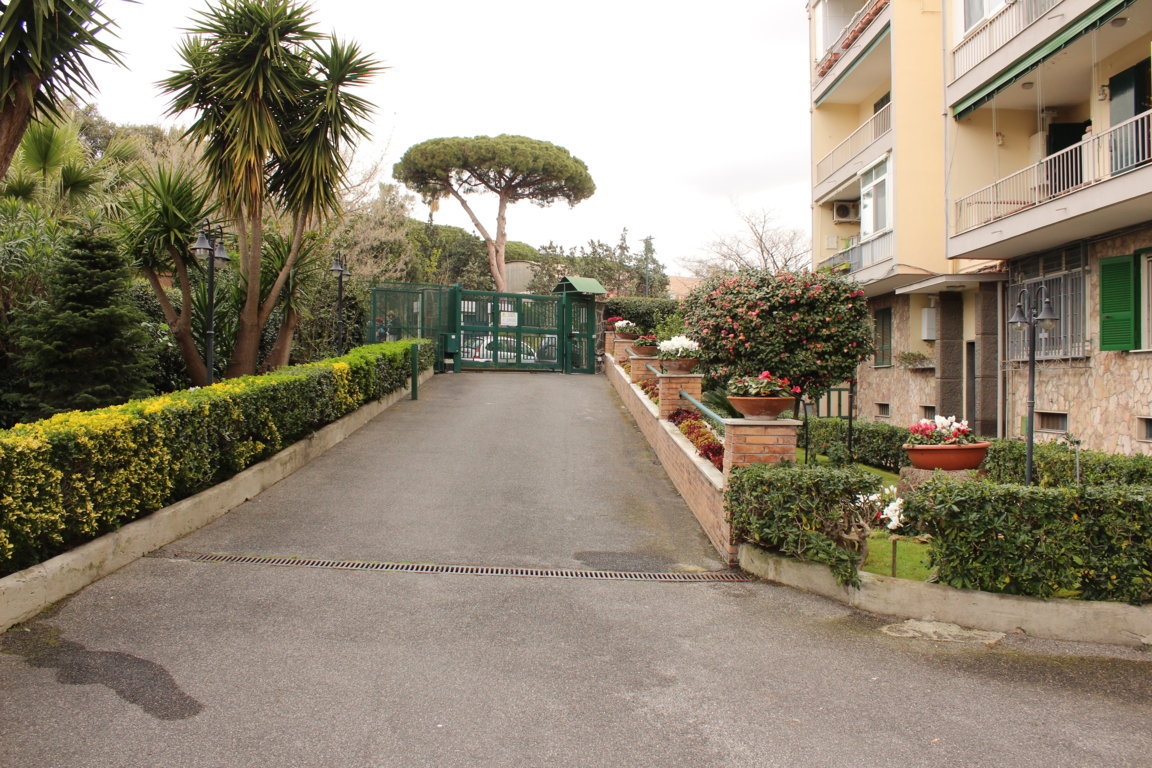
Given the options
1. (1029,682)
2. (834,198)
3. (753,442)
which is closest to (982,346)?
(834,198)

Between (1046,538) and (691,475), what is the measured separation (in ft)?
12.7

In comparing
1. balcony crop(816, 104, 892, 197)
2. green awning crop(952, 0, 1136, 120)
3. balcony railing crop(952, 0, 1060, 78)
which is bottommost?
green awning crop(952, 0, 1136, 120)

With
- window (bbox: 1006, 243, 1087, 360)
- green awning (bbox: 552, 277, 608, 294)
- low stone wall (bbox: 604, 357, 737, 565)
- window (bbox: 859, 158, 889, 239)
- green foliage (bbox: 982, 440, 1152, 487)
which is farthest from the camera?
green awning (bbox: 552, 277, 608, 294)

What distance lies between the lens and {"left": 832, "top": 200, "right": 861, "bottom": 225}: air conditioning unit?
21078 millimetres

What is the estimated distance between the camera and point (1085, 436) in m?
12.4

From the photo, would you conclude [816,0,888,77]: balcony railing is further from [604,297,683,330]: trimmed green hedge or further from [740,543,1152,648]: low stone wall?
[740,543,1152,648]: low stone wall

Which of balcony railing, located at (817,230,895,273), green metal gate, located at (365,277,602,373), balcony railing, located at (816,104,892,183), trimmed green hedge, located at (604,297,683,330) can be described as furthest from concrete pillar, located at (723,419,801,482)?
trimmed green hedge, located at (604,297,683,330)

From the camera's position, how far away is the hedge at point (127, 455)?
194 inches

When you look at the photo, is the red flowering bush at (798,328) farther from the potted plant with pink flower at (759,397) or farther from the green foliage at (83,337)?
the green foliage at (83,337)

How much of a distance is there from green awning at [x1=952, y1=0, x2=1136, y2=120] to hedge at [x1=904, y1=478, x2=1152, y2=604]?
872 cm

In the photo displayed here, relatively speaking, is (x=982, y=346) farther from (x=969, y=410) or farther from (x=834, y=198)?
(x=834, y=198)

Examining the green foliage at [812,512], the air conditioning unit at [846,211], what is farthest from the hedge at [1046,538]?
the air conditioning unit at [846,211]

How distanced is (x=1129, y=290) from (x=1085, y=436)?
2.27 metres

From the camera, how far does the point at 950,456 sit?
9.20 meters
